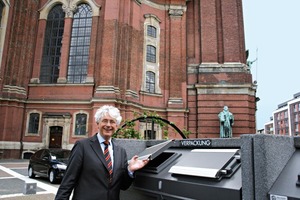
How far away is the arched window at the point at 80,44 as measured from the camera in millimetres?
21366

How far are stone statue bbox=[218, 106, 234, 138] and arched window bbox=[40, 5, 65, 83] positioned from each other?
45.5ft

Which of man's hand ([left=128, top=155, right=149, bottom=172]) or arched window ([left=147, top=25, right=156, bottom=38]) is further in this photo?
arched window ([left=147, top=25, right=156, bottom=38])

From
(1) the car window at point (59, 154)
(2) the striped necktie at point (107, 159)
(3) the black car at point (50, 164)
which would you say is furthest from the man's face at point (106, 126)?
(1) the car window at point (59, 154)

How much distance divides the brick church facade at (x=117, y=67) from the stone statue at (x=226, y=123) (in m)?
1.09

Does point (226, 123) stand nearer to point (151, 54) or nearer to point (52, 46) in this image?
point (151, 54)

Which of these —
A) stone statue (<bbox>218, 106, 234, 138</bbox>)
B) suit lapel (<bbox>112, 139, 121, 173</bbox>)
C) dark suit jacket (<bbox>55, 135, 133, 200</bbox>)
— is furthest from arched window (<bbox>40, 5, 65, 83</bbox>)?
dark suit jacket (<bbox>55, 135, 133, 200</bbox>)

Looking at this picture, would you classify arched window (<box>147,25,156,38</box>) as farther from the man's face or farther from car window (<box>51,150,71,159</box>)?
the man's face

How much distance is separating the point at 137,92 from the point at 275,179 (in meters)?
20.1

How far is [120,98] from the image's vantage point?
19.2 m

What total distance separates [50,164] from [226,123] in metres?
14.2

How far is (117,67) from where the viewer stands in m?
20.0

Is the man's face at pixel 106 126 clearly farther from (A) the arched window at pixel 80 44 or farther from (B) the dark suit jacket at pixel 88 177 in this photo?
(A) the arched window at pixel 80 44

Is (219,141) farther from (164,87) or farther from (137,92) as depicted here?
(164,87)

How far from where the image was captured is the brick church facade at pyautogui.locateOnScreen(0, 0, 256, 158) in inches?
783
